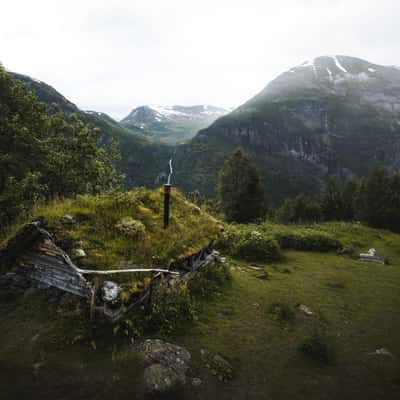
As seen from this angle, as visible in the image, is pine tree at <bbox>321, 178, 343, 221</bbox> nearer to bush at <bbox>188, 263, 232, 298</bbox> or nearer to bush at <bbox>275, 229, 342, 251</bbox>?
bush at <bbox>275, 229, 342, 251</bbox>

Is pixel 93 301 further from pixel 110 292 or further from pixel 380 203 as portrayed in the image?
pixel 380 203

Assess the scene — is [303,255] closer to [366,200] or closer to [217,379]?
[217,379]

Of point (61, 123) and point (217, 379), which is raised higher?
point (61, 123)

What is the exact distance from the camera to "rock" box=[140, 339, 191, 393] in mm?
5645

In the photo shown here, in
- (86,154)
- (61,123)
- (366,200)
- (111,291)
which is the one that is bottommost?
(366,200)

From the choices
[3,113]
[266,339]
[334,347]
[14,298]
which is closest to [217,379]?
[266,339]

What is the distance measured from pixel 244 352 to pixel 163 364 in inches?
92.3

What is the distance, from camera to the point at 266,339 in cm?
794

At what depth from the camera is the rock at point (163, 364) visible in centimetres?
564

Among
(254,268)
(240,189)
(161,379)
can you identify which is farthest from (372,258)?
(240,189)

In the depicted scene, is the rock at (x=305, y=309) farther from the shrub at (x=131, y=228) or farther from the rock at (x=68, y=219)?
the rock at (x=68, y=219)

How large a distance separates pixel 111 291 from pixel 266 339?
473 cm

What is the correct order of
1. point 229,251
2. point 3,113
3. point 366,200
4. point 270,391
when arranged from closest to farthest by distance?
point 270,391 → point 3,113 → point 229,251 → point 366,200

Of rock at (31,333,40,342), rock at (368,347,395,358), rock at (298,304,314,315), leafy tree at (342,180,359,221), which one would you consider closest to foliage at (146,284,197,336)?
rock at (31,333,40,342)
